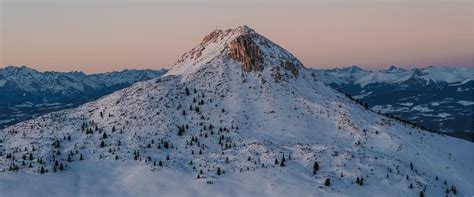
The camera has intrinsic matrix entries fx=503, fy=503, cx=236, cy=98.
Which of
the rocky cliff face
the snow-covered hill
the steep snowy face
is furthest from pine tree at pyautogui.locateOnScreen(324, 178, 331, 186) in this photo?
the rocky cliff face

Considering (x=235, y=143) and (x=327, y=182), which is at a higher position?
(x=235, y=143)

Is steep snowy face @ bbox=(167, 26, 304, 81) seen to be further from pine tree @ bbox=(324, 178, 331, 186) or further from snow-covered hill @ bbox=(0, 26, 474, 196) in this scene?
pine tree @ bbox=(324, 178, 331, 186)

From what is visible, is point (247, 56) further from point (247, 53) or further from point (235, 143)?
point (235, 143)

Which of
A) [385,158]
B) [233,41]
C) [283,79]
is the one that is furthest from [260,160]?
[233,41]

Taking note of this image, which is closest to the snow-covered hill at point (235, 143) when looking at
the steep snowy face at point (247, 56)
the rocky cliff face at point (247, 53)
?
the rocky cliff face at point (247, 53)

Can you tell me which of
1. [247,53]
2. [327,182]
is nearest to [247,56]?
[247,53]

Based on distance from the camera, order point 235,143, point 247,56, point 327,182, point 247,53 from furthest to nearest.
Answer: point 247,53
point 247,56
point 235,143
point 327,182
